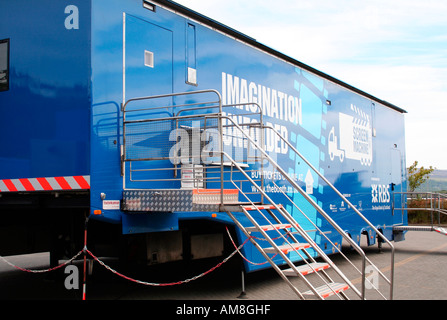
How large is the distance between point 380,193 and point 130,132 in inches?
343

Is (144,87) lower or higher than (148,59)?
lower

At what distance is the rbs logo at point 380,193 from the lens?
41.7ft

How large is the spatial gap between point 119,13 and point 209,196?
91.9 inches

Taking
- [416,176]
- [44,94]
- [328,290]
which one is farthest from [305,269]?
[416,176]

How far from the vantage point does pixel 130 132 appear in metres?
6.03

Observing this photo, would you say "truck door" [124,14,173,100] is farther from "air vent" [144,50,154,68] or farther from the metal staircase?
the metal staircase

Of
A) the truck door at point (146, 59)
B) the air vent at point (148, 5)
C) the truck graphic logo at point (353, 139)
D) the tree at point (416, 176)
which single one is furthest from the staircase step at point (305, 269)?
the tree at point (416, 176)

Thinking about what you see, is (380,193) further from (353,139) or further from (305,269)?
(305,269)

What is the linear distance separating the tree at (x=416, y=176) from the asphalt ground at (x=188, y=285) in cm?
2368

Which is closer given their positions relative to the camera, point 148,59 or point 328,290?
point 328,290

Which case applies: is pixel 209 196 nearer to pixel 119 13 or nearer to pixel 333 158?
pixel 119 13

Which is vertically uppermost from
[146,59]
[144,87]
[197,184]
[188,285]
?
[146,59]

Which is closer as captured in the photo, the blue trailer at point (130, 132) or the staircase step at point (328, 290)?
the staircase step at point (328, 290)

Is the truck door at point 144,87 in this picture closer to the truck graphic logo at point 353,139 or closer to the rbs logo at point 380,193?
the truck graphic logo at point 353,139
